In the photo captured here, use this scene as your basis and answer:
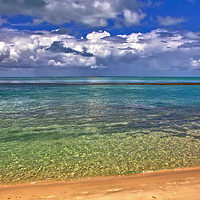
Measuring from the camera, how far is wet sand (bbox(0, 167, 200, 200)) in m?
5.71

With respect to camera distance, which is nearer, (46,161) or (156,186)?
(156,186)

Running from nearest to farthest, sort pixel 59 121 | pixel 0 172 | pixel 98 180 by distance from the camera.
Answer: pixel 98 180 → pixel 0 172 → pixel 59 121

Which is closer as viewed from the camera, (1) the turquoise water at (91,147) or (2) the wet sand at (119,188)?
(2) the wet sand at (119,188)

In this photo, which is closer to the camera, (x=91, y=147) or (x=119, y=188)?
(x=119, y=188)

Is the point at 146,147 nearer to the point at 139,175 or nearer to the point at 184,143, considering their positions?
the point at 184,143

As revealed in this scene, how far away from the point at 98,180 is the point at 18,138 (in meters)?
7.25

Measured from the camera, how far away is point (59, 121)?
1648cm

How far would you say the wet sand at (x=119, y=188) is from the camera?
225 inches

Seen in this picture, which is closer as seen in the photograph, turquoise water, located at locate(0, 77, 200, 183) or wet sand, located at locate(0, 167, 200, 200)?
wet sand, located at locate(0, 167, 200, 200)

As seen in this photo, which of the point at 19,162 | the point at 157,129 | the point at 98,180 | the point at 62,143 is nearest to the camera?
the point at 98,180

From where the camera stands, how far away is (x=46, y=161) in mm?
8695

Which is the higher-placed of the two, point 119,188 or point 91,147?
point 119,188

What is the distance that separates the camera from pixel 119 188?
625 cm

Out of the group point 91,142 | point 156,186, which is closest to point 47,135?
point 91,142
